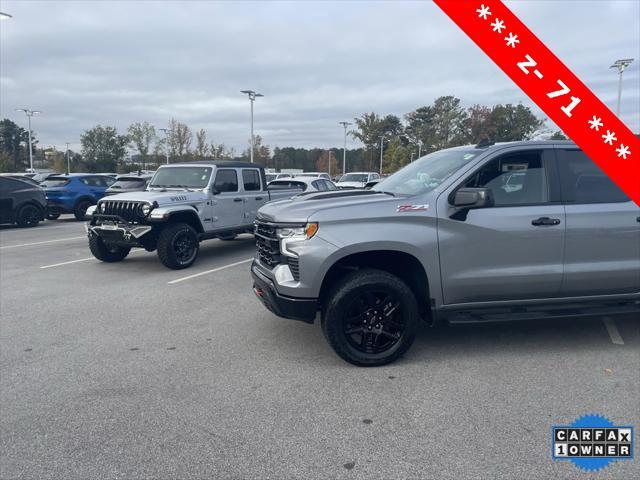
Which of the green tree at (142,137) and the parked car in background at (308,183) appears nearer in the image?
the parked car in background at (308,183)

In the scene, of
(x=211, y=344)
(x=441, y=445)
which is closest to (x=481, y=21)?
(x=441, y=445)

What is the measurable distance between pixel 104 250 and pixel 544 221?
301 inches

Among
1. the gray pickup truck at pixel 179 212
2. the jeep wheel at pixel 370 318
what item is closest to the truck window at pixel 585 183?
the jeep wheel at pixel 370 318

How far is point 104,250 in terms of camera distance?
8898 millimetres

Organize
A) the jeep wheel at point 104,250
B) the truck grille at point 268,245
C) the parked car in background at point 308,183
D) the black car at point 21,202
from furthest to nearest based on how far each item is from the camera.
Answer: the black car at point 21,202 → the parked car in background at point 308,183 → the jeep wheel at point 104,250 → the truck grille at point 268,245

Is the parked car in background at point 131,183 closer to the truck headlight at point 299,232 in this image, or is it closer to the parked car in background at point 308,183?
the parked car in background at point 308,183

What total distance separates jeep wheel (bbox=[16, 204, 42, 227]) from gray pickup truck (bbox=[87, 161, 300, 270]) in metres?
7.93

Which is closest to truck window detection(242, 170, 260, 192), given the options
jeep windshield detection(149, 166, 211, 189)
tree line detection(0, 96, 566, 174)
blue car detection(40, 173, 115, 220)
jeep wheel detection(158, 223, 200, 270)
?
jeep windshield detection(149, 166, 211, 189)

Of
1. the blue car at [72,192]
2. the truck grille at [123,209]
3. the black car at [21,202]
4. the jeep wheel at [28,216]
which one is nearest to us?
the truck grille at [123,209]

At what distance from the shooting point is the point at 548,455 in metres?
2.81

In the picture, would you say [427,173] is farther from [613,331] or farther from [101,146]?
[101,146]

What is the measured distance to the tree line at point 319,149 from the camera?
178 ft

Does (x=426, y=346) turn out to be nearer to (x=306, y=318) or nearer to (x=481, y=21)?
(x=306, y=318)

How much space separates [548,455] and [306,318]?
201 centimetres
